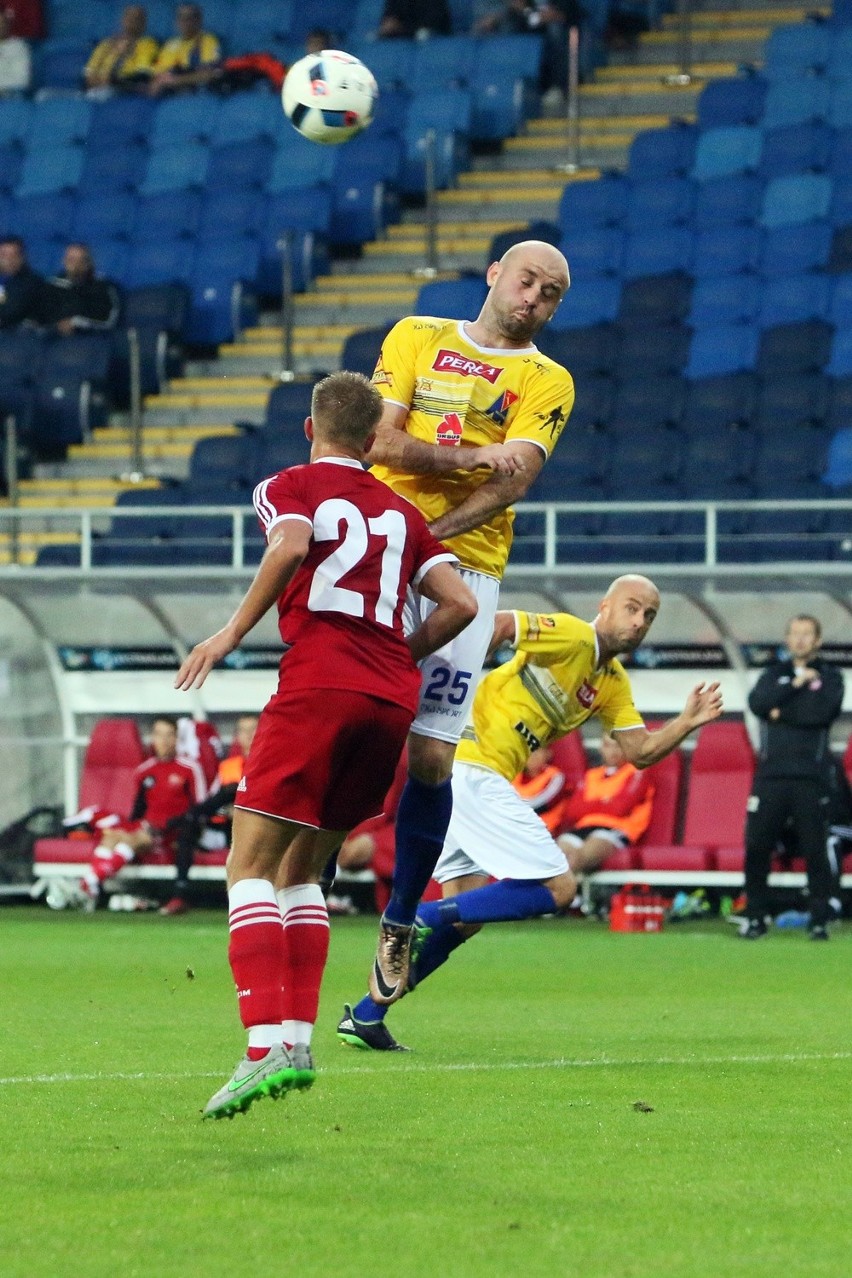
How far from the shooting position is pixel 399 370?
25.0 feet

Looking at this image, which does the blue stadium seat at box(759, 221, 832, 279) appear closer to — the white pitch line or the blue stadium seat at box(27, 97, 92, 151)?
the blue stadium seat at box(27, 97, 92, 151)

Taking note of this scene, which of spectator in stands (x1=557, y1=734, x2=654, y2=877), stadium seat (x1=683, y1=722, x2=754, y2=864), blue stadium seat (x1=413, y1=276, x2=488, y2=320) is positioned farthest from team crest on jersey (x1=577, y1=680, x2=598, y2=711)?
blue stadium seat (x1=413, y1=276, x2=488, y2=320)

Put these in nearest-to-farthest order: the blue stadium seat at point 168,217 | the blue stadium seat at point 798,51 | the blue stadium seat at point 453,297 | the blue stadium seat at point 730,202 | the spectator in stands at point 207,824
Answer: the spectator in stands at point 207,824 < the blue stadium seat at point 453,297 < the blue stadium seat at point 730,202 < the blue stadium seat at point 798,51 < the blue stadium seat at point 168,217

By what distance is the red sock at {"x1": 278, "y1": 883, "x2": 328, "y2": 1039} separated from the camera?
236 inches

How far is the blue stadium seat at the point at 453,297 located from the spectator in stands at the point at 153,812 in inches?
195

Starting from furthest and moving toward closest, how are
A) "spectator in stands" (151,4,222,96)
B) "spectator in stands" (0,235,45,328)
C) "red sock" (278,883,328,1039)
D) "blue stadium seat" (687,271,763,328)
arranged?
"spectator in stands" (151,4,222,96) < "spectator in stands" (0,235,45,328) < "blue stadium seat" (687,271,763,328) < "red sock" (278,883,328,1039)

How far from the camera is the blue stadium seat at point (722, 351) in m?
18.8

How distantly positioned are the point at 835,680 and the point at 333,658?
9008 millimetres

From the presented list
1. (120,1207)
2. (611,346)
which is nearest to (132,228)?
(611,346)

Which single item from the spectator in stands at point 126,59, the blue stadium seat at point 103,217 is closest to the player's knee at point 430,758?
the blue stadium seat at point 103,217

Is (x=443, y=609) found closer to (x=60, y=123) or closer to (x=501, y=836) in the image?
(x=501, y=836)

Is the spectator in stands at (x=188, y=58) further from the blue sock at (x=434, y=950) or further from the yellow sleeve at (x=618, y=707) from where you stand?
the blue sock at (x=434, y=950)

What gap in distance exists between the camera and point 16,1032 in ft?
27.3

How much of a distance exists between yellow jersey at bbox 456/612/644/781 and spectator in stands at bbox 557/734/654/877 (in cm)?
629
